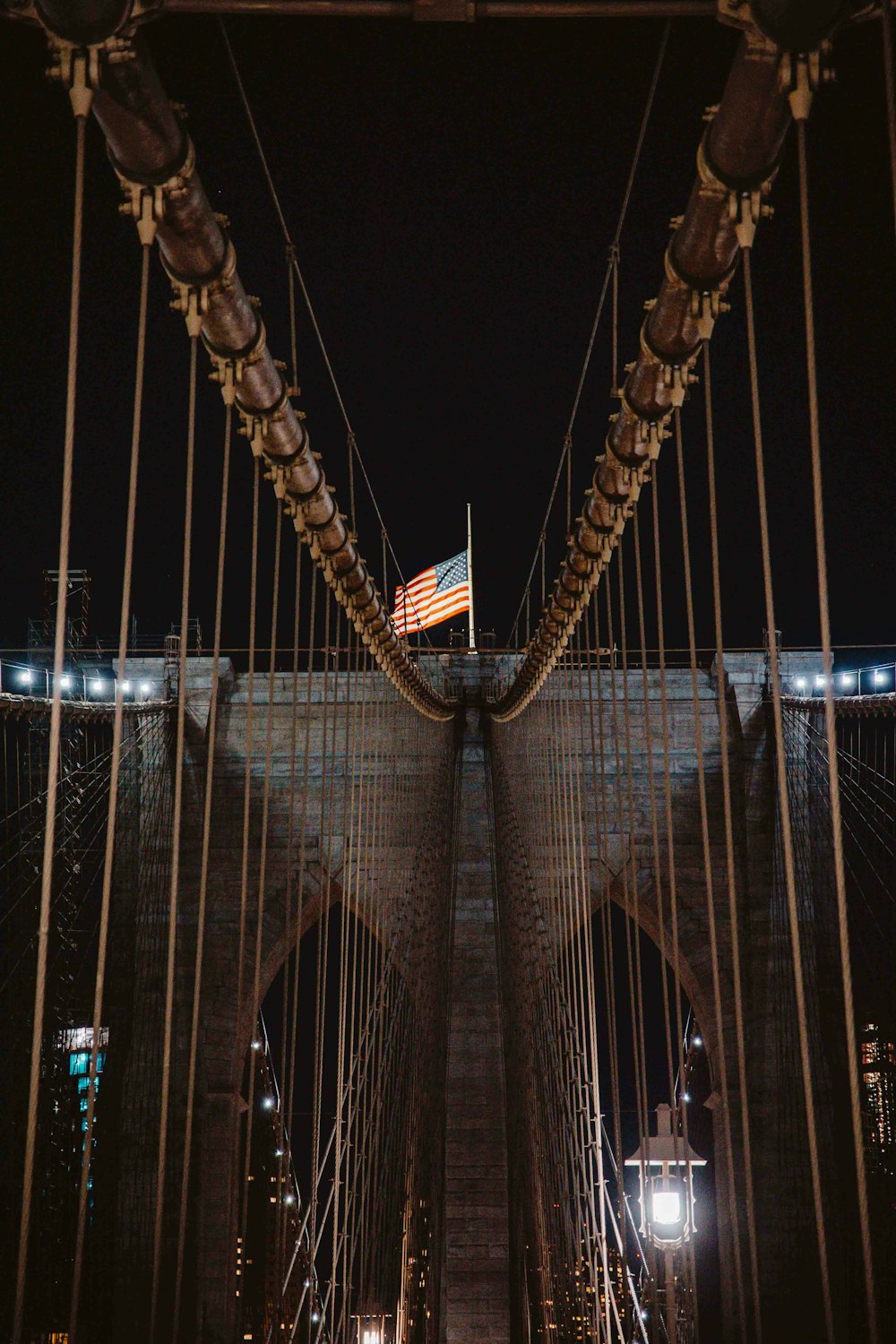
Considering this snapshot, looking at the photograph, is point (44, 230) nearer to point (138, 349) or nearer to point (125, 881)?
point (138, 349)

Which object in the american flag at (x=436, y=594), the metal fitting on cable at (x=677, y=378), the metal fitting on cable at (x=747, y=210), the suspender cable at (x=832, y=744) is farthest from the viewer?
the american flag at (x=436, y=594)

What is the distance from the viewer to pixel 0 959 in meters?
12.9

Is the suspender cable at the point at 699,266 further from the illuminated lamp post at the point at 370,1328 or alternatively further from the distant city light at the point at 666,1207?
the distant city light at the point at 666,1207

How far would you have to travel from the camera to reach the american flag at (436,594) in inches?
650

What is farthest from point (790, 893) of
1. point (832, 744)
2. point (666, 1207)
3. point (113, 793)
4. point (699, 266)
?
point (666, 1207)

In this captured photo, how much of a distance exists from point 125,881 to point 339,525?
1110cm

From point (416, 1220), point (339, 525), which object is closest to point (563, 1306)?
point (416, 1220)

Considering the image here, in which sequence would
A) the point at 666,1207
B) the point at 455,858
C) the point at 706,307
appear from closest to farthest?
the point at 706,307 → the point at 666,1207 → the point at 455,858

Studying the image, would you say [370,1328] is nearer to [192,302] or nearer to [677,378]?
[677,378]

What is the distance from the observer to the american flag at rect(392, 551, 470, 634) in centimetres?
1652

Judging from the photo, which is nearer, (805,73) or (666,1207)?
(805,73)

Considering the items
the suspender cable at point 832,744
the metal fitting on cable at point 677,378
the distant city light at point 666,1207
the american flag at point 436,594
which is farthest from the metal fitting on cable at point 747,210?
the american flag at point 436,594

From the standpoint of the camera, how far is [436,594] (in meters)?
16.9

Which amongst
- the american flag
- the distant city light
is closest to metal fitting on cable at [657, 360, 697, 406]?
the distant city light
